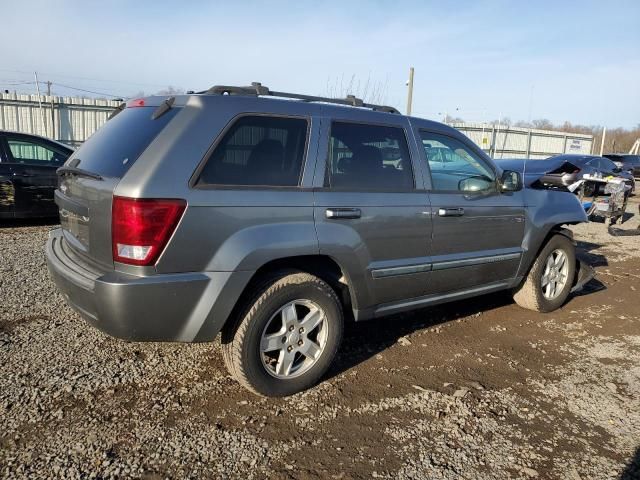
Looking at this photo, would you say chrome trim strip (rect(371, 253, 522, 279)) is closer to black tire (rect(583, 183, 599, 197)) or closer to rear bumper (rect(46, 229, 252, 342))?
rear bumper (rect(46, 229, 252, 342))

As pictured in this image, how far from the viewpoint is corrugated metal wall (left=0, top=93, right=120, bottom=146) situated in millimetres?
16594

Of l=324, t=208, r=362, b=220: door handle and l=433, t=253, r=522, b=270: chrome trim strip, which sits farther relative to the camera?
l=433, t=253, r=522, b=270: chrome trim strip

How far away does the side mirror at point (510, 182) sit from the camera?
4289 mm

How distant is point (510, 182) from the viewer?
4309 millimetres

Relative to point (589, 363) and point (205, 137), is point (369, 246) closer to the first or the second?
point (205, 137)

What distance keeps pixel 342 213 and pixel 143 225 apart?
1.25 m

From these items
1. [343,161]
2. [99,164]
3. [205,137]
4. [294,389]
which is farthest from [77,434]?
[343,161]

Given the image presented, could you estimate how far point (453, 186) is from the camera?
400 centimetres

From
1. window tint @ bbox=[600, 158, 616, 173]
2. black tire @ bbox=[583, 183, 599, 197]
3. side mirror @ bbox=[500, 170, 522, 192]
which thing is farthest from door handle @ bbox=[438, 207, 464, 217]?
window tint @ bbox=[600, 158, 616, 173]

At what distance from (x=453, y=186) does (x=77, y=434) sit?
315 cm

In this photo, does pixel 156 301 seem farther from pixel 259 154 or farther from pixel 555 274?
pixel 555 274

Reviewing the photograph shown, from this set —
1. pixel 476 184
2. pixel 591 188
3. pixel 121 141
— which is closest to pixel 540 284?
pixel 476 184

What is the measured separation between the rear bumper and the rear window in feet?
2.02

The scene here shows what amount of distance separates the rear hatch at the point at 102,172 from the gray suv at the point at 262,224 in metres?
0.01
